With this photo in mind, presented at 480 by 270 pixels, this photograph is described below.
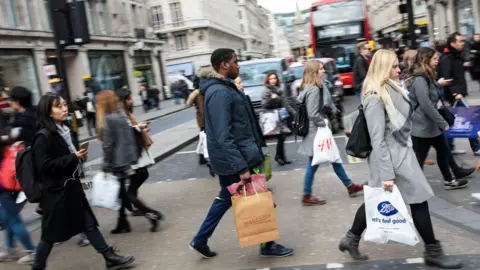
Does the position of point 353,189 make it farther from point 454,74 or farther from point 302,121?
point 454,74

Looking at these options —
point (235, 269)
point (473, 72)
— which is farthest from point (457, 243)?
point (473, 72)

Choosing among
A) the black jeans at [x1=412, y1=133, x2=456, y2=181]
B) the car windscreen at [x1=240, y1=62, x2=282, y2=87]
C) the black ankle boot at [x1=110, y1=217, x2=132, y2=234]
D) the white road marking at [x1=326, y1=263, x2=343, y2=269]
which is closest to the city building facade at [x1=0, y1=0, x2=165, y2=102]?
the car windscreen at [x1=240, y1=62, x2=282, y2=87]

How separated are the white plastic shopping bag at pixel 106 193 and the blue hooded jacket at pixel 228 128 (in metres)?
1.16

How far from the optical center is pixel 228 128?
412 centimetres

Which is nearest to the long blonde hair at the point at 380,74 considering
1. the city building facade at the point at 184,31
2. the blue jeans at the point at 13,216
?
the blue jeans at the point at 13,216

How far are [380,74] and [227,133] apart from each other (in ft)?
4.08

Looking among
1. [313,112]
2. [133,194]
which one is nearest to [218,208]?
[133,194]

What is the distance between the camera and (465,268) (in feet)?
12.8

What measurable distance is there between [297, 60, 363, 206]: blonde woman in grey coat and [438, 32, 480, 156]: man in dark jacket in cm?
270

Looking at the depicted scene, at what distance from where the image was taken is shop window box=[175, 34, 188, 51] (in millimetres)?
66312

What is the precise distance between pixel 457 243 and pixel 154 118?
22.3 m

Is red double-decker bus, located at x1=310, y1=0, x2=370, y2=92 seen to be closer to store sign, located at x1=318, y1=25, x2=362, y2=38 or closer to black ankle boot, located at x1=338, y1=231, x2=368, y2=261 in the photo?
store sign, located at x1=318, y1=25, x2=362, y2=38

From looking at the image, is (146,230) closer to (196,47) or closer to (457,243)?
(457,243)

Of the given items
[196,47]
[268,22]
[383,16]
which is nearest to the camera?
Result: [383,16]
